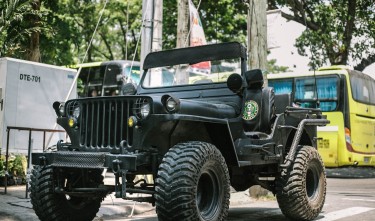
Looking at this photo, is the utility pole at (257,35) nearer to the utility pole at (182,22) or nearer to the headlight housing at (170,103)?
the utility pole at (182,22)

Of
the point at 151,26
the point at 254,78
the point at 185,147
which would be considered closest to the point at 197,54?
the point at 254,78

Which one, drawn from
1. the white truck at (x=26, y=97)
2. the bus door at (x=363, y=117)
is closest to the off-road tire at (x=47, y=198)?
the white truck at (x=26, y=97)

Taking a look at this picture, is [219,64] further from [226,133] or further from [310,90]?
[310,90]

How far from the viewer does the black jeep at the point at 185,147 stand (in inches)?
215

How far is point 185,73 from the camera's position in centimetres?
831

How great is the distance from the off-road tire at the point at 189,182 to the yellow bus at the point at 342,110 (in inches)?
442

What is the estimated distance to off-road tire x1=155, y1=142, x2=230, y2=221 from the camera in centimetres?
527

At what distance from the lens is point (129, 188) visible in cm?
562

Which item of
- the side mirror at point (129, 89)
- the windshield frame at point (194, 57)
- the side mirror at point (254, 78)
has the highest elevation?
the windshield frame at point (194, 57)

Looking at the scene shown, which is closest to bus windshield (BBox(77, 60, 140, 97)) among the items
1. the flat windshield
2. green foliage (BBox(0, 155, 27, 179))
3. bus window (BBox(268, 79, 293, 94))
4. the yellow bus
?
bus window (BBox(268, 79, 293, 94))

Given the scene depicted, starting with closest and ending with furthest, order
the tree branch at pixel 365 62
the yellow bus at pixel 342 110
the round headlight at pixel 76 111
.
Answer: the round headlight at pixel 76 111, the yellow bus at pixel 342 110, the tree branch at pixel 365 62

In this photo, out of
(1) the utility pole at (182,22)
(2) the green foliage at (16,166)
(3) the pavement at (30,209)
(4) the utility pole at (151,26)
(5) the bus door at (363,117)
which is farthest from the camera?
(5) the bus door at (363,117)

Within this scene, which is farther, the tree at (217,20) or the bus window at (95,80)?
the tree at (217,20)

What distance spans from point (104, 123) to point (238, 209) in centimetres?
395
